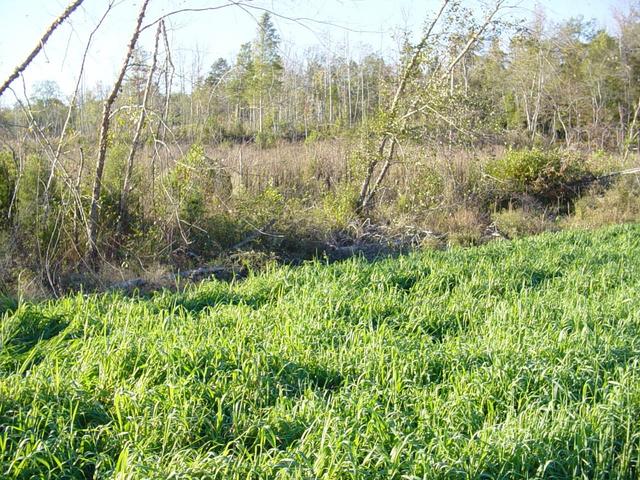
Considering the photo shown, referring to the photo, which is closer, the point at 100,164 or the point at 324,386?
the point at 324,386

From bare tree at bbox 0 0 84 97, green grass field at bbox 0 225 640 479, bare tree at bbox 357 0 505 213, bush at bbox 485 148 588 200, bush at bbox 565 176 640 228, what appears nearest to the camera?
green grass field at bbox 0 225 640 479

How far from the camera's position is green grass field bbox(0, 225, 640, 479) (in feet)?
11.6

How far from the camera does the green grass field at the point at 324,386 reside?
355 centimetres

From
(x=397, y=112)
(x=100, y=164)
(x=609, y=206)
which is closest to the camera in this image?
(x=100, y=164)

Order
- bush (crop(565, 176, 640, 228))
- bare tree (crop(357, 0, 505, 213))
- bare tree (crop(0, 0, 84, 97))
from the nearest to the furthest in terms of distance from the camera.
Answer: bare tree (crop(0, 0, 84, 97))
bare tree (crop(357, 0, 505, 213))
bush (crop(565, 176, 640, 228))

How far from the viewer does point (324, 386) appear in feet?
15.2

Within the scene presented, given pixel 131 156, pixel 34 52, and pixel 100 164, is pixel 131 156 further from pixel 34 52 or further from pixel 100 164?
pixel 34 52

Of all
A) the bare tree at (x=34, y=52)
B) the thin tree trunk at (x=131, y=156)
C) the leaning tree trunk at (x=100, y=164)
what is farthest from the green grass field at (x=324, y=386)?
the thin tree trunk at (x=131, y=156)

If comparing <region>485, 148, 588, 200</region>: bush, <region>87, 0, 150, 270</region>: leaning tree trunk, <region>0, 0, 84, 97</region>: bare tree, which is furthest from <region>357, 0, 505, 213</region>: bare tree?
<region>0, 0, 84, 97</region>: bare tree

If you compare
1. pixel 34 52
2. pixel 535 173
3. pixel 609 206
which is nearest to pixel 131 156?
pixel 34 52

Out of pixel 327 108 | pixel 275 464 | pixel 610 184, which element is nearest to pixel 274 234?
pixel 275 464

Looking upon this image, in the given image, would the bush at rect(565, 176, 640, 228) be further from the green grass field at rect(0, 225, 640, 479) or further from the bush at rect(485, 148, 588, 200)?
the green grass field at rect(0, 225, 640, 479)

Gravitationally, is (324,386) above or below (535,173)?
below

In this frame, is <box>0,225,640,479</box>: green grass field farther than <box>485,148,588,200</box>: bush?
No
